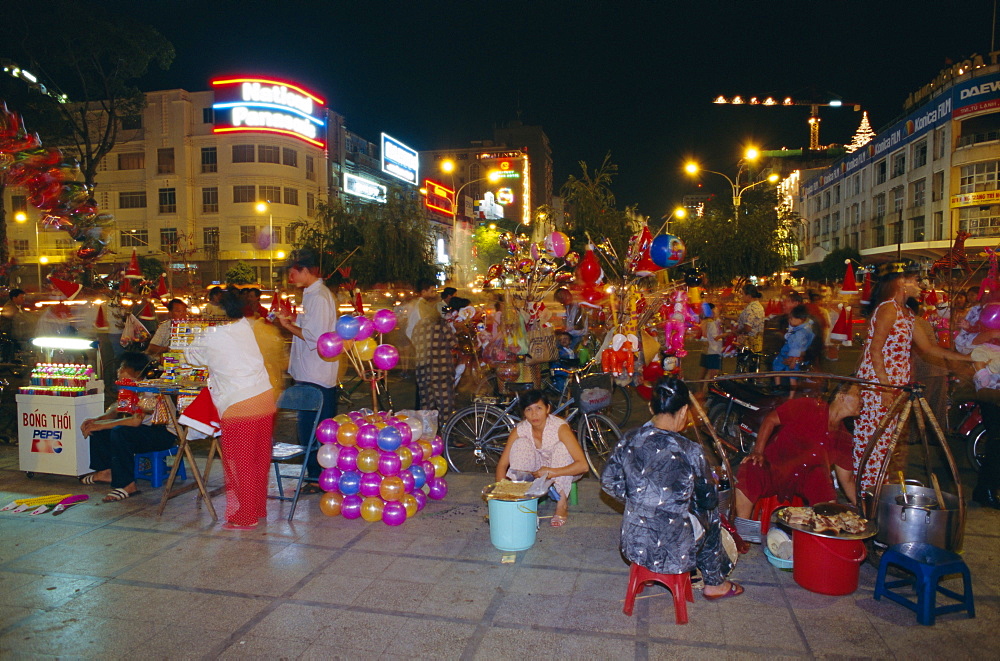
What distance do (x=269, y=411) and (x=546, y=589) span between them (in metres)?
2.52

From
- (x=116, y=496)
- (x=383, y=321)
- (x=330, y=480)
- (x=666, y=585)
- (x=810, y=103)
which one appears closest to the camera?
(x=666, y=585)

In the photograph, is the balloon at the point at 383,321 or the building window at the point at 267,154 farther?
the building window at the point at 267,154

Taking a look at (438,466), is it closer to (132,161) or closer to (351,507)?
(351,507)

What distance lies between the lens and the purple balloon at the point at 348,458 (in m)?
5.14

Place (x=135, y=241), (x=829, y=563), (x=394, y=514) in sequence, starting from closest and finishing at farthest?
1. (x=829, y=563)
2. (x=394, y=514)
3. (x=135, y=241)

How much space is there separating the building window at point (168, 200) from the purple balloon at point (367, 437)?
1567 inches

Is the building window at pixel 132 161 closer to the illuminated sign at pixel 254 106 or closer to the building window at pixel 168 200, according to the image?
the building window at pixel 168 200

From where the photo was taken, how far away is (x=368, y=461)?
5.04 m

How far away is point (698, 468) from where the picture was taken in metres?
3.40

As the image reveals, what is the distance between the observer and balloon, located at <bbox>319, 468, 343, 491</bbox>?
5.25m

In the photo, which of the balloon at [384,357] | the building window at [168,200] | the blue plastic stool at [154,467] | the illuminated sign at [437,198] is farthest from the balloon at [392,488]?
the illuminated sign at [437,198]

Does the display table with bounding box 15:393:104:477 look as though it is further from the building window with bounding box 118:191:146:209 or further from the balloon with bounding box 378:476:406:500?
the building window with bounding box 118:191:146:209

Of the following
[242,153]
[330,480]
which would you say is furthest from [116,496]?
[242,153]

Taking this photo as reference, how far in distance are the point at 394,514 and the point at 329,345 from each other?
145 cm
